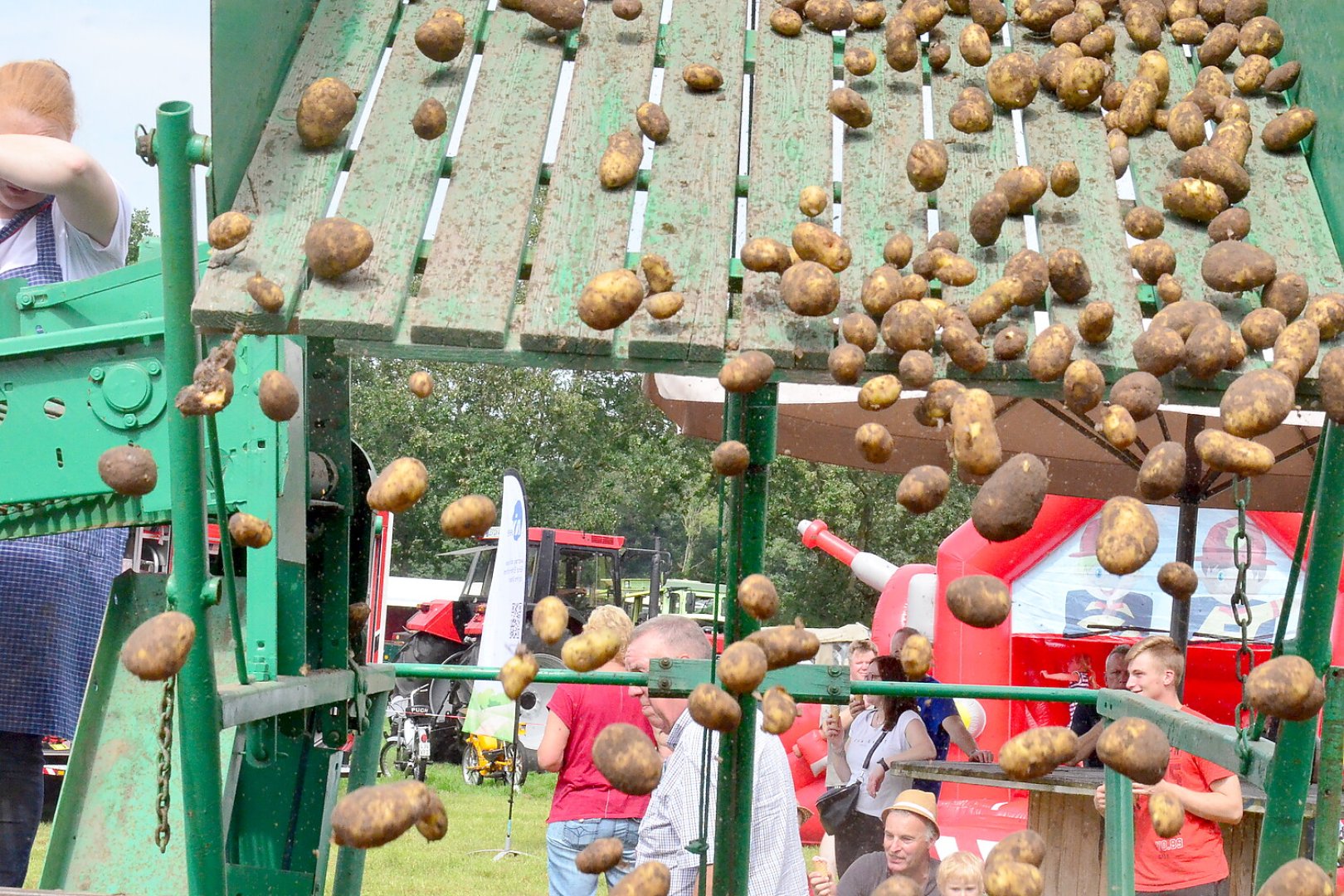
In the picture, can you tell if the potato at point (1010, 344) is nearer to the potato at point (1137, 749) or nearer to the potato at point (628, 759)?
the potato at point (1137, 749)

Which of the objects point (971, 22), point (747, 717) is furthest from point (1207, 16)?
point (747, 717)

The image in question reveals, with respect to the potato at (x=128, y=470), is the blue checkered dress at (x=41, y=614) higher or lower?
lower

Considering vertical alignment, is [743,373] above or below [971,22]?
below

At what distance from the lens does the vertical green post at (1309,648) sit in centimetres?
175

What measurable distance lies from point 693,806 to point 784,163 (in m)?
1.62

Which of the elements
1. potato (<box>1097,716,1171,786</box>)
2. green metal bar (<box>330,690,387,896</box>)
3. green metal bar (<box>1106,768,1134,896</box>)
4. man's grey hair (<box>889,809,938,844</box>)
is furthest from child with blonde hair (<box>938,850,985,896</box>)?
potato (<box>1097,716,1171,786</box>)

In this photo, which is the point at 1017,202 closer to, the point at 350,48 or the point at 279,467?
the point at 350,48

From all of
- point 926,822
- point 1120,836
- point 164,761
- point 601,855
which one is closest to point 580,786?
point 926,822

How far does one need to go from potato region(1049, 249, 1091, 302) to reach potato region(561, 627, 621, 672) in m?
0.84

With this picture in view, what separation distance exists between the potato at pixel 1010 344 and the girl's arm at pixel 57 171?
1825 millimetres

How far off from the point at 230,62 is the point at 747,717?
53.7 inches

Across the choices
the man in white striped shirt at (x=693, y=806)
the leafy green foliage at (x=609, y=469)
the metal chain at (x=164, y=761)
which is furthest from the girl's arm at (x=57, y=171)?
the leafy green foliage at (x=609, y=469)

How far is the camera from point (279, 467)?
7.81 feet

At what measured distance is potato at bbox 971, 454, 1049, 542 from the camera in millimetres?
1592
